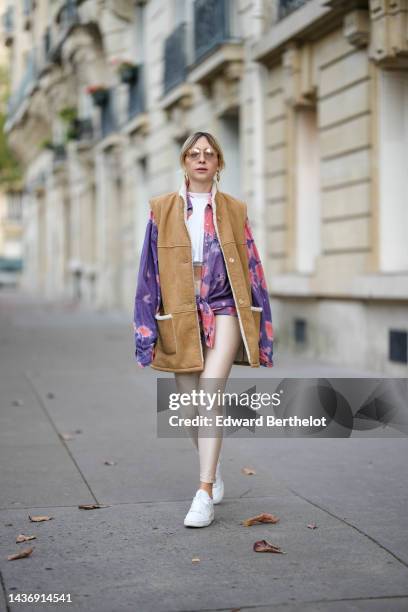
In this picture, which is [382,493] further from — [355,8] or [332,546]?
[355,8]

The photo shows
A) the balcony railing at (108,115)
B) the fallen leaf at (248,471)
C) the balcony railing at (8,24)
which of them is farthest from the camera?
the balcony railing at (8,24)

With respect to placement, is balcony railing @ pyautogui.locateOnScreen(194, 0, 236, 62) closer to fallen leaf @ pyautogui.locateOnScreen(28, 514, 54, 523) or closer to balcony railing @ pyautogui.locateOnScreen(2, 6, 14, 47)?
fallen leaf @ pyautogui.locateOnScreen(28, 514, 54, 523)

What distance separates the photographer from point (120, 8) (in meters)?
23.1

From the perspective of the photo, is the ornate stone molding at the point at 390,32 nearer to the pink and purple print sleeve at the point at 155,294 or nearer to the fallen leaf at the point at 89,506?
the pink and purple print sleeve at the point at 155,294

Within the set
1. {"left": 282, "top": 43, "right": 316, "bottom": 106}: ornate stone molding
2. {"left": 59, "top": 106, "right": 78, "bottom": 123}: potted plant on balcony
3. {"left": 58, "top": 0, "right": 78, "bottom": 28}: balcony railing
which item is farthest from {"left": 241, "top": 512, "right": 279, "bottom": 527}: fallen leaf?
{"left": 59, "top": 106, "right": 78, "bottom": 123}: potted plant on balcony

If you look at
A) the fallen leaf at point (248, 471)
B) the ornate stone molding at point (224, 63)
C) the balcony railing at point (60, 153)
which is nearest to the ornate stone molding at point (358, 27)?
the ornate stone molding at point (224, 63)

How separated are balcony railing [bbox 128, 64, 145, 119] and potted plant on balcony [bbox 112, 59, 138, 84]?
9cm

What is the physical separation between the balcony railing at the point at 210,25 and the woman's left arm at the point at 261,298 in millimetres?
10363

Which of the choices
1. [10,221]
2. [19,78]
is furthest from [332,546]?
[10,221]

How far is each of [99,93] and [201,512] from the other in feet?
72.6

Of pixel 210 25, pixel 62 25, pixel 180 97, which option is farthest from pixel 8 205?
pixel 210 25

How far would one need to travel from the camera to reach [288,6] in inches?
525

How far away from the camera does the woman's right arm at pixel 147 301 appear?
5105 millimetres

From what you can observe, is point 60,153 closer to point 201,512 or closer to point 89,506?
point 89,506
